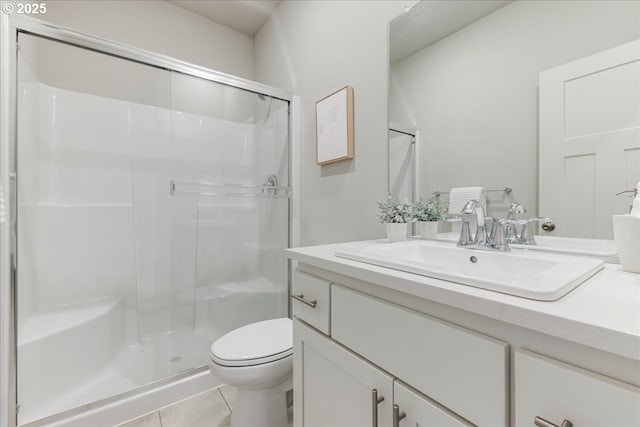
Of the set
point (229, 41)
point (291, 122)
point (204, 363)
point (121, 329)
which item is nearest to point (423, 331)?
point (204, 363)

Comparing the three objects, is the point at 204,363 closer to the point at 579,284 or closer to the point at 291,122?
the point at 291,122

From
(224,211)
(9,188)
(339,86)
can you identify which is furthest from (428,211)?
(9,188)

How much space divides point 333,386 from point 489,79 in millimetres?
1116

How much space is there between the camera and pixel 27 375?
4.02 feet

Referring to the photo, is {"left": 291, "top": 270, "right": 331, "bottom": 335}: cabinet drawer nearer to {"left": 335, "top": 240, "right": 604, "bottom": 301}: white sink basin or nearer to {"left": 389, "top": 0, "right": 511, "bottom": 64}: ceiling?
{"left": 335, "top": 240, "right": 604, "bottom": 301}: white sink basin

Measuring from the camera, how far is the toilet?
3.68 feet

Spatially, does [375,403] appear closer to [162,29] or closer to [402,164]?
[402,164]

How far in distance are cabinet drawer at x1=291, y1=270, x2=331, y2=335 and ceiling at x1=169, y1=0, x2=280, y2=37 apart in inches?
80.7

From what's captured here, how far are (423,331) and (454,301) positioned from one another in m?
0.10

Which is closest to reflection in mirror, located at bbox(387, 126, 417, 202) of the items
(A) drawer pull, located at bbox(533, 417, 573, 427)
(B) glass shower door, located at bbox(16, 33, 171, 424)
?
(A) drawer pull, located at bbox(533, 417, 573, 427)

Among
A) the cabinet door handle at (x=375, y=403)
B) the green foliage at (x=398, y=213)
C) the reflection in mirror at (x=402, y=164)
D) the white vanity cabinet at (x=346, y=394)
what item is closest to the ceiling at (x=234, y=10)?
the reflection in mirror at (x=402, y=164)

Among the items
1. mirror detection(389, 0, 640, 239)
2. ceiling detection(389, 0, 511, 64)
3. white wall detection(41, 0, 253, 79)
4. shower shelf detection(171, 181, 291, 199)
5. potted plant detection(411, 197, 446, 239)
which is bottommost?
potted plant detection(411, 197, 446, 239)

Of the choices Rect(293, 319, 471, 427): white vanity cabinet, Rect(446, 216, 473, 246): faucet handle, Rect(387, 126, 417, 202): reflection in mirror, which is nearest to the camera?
Rect(293, 319, 471, 427): white vanity cabinet

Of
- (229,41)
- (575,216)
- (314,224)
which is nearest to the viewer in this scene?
(575,216)
